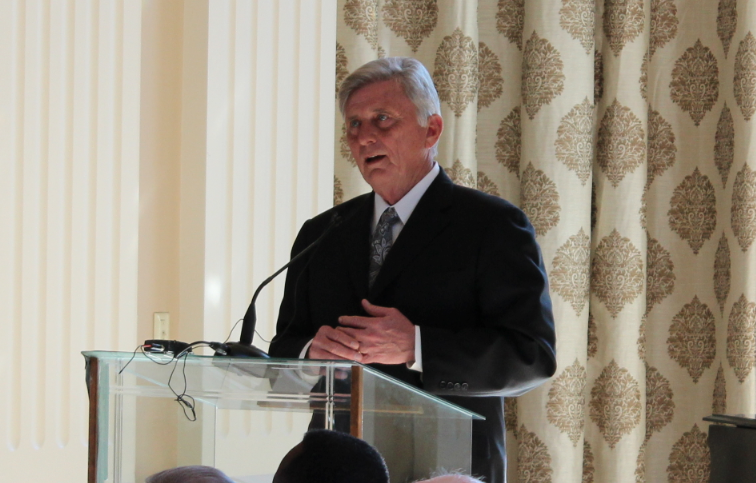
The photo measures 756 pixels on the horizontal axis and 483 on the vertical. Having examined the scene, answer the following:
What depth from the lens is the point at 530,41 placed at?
273cm

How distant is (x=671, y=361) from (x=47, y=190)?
206 centimetres

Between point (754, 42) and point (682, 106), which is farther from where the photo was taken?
point (682, 106)

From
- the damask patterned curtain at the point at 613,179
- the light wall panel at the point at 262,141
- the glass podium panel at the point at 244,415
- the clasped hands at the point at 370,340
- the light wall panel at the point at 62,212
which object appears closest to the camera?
the glass podium panel at the point at 244,415

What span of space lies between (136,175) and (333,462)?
1.79 m

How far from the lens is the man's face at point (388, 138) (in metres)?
1.61

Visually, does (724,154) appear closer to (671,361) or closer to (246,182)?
(671,361)

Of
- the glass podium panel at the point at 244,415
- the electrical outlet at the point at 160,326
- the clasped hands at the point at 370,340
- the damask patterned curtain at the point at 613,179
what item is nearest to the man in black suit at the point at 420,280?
the clasped hands at the point at 370,340

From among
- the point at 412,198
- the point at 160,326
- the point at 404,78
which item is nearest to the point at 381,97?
the point at 404,78

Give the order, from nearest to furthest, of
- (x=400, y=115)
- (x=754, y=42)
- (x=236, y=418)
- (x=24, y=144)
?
(x=236, y=418), (x=400, y=115), (x=24, y=144), (x=754, y=42)

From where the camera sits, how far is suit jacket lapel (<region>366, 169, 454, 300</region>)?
155 cm

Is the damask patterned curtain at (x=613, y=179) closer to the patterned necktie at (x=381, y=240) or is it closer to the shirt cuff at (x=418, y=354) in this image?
the patterned necktie at (x=381, y=240)

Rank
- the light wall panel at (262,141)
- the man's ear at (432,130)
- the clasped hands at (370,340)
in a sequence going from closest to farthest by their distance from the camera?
the clasped hands at (370,340) < the man's ear at (432,130) < the light wall panel at (262,141)

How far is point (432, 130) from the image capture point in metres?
1.66

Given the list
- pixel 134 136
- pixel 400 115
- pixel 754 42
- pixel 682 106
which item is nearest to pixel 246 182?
pixel 134 136
